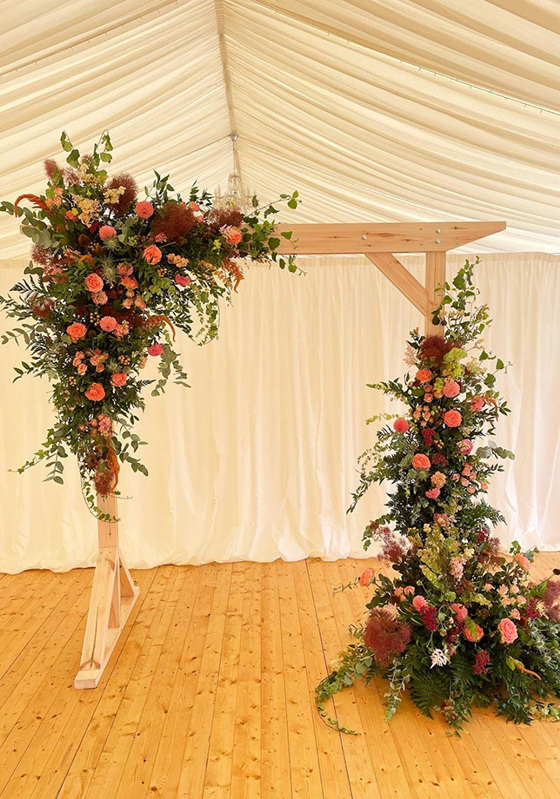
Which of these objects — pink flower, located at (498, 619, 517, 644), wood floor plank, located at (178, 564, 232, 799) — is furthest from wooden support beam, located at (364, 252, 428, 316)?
wood floor plank, located at (178, 564, 232, 799)

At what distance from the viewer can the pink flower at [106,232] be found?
10.5 ft

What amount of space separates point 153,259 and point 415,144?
1.35 m

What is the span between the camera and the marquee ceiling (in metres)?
2.13

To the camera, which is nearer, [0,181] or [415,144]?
[415,144]

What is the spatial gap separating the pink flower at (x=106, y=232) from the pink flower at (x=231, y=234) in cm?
53

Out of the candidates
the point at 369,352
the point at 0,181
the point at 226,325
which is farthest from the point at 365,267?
the point at 0,181

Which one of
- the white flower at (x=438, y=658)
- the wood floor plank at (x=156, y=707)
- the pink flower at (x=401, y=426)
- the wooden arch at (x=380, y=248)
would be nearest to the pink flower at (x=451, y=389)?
the pink flower at (x=401, y=426)

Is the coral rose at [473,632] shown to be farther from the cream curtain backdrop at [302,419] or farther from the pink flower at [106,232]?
the pink flower at [106,232]

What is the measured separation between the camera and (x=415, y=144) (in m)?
3.25

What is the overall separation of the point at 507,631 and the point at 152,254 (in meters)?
2.43

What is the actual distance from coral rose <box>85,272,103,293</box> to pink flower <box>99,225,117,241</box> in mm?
187

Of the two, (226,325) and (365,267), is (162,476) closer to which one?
(226,325)

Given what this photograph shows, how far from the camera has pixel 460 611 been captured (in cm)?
337

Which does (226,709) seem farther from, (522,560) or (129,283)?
(129,283)
